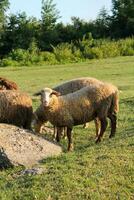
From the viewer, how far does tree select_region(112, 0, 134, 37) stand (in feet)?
201

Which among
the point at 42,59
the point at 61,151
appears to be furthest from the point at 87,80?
the point at 42,59

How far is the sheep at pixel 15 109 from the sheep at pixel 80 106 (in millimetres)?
446

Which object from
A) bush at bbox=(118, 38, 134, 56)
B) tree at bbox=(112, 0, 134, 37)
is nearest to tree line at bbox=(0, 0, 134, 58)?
tree at bbox=(112, 0, 134, 37)

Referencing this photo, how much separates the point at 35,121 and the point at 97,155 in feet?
12.1

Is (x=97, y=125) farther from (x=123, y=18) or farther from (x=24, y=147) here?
(x=123, y=18)

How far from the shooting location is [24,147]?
37.4ft

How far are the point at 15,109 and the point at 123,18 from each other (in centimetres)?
5053

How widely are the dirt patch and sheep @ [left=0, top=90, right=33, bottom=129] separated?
5.05 feet

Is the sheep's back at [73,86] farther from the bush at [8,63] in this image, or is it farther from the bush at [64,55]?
the bush at [8,63]

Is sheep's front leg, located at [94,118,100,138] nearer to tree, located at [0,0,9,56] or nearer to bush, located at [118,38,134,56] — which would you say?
bush, located at [118,38,134,56]

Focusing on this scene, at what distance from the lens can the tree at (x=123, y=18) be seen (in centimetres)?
6128

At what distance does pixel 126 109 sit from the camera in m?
19.8

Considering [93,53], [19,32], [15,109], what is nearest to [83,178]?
[15,109]

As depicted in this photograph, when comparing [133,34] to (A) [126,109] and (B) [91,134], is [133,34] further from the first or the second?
(B) [91,134]
